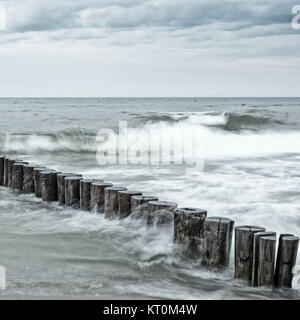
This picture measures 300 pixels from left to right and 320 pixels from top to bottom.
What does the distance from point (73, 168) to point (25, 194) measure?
4.73 m

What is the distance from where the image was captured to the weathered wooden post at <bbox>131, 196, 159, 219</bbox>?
5.78 meters

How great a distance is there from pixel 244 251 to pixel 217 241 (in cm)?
32

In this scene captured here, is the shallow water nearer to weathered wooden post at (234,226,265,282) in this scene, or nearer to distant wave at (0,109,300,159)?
weathered wooden post at (234,226,265,282)

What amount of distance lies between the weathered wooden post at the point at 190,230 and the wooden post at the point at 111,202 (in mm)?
1372

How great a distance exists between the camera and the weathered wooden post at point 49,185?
752cm

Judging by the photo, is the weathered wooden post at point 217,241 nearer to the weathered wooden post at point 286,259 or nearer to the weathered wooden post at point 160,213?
the weathered wooden post at point 286,259

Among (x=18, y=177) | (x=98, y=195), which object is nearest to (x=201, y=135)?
(x=18, y=177)

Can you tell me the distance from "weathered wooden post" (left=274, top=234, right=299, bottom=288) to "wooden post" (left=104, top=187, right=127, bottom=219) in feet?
8.26

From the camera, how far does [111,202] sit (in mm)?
6391

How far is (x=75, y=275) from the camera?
4734 mm

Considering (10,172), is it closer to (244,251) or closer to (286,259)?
(244,251)

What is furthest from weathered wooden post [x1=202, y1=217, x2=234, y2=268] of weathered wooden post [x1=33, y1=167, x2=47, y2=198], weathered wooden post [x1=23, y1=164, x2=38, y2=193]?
weathered wooden post [x1=23, y1=164, x2=38, y2=193]

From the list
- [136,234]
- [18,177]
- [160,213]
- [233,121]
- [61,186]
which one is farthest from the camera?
[233,121]
